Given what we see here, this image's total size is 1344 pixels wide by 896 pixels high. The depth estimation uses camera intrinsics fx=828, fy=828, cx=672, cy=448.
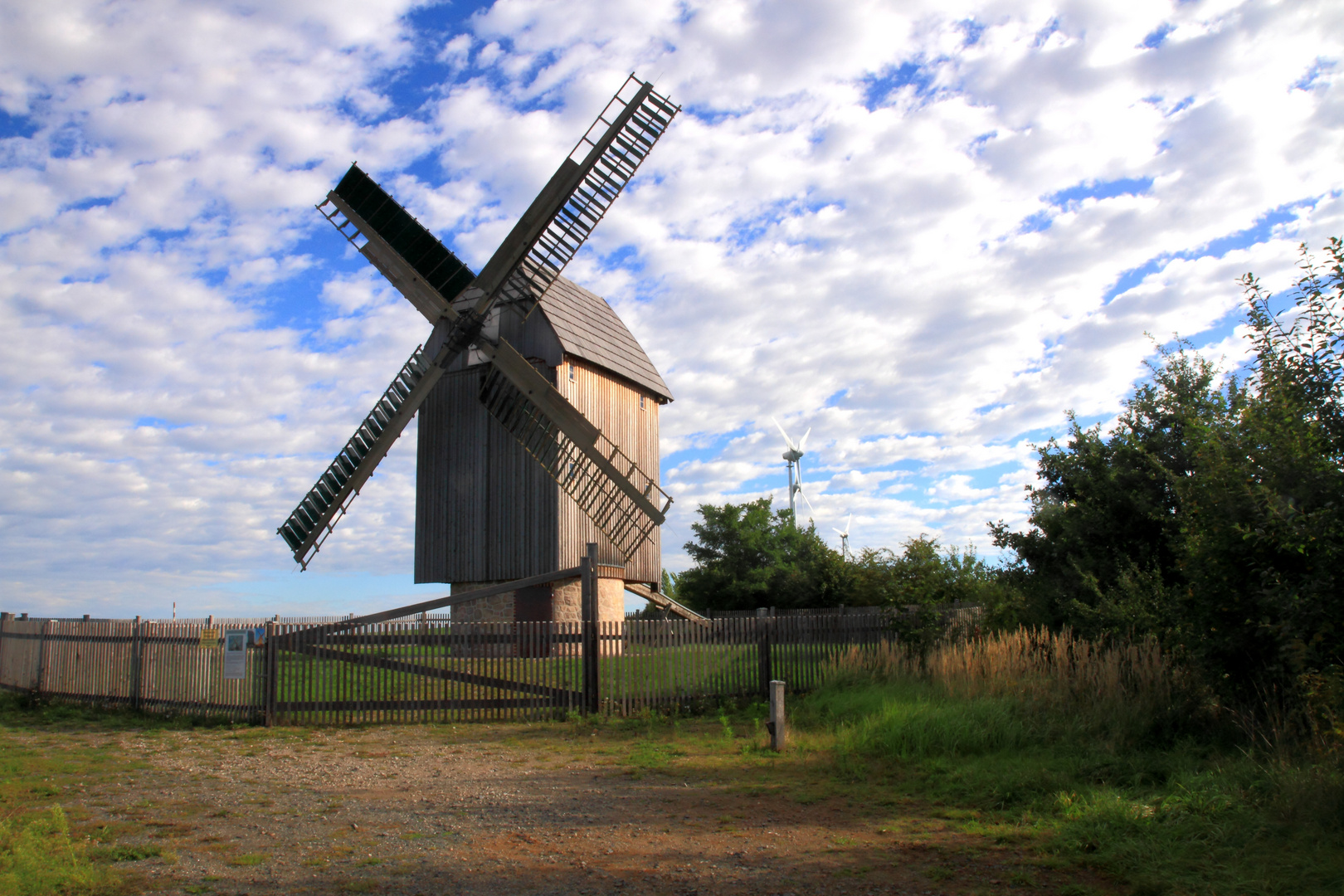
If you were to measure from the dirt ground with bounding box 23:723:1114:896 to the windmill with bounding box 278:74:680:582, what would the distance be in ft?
29.7

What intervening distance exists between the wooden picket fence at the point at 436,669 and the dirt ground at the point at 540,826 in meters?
2.12

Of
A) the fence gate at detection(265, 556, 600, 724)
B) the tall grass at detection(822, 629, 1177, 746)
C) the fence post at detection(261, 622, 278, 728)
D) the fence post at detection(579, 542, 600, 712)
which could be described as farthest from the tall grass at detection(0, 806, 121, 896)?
the fence post at detection(579, 542, 600, 712)

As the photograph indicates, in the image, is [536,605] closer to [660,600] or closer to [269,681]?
[660,600]

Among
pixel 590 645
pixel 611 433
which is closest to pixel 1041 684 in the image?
pixel 590 645

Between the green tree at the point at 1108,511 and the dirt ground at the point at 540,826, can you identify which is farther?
the green tree at the point at 1108,511

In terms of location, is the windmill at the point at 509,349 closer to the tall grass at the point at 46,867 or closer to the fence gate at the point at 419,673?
the fence gate at the point at 419,673

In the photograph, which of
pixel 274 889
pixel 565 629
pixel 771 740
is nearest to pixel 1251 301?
pixel 771 740

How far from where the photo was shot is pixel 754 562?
123ft

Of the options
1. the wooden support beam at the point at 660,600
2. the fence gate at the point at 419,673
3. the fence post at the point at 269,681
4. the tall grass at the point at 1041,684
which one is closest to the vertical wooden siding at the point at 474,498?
the wooden support beam at the point at 660,600

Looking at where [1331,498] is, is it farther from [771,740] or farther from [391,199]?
[391,199]

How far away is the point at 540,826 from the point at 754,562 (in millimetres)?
31571

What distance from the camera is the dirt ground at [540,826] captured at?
5012 millimetres

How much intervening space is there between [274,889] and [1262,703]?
308 inches

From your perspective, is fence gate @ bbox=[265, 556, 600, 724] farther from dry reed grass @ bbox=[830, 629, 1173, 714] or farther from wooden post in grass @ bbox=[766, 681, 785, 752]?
dry reed grass @ bbox=[830, 629, 1173, 714]
